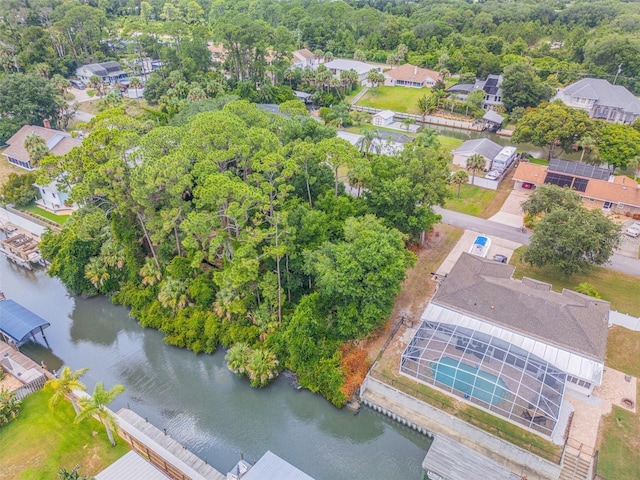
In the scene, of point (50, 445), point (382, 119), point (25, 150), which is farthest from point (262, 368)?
point (382, 119)

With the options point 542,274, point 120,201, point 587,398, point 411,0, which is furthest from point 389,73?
point 411,0

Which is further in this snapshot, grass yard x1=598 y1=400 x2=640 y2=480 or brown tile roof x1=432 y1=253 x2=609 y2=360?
brown tile roof x1=432 y1=253 x2=609 y2=360

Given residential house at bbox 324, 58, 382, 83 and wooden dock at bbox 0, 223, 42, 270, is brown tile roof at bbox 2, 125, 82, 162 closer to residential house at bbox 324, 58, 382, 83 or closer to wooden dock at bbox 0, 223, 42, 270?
wooden dock at bbox 0, 223, 42, 270

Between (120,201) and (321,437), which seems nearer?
(321,437)

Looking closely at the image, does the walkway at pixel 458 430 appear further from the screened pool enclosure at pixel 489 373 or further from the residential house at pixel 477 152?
the residential house at pixel 477 152

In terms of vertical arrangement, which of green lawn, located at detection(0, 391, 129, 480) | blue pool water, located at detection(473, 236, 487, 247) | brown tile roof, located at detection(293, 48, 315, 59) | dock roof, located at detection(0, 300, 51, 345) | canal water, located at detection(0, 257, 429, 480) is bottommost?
canal water, located at detection(0, 257, 429, 480)

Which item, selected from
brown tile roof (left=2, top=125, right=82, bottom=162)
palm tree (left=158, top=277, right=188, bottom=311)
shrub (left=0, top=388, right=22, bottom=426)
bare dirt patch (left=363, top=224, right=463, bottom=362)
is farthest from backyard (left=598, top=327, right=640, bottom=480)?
brown tile roof (left=2, top=125, right=82, bottom=162)

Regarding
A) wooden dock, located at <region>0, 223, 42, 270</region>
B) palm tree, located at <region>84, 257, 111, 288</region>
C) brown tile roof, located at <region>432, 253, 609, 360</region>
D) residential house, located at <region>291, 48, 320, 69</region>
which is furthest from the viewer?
residential house, located at <region>291, 48, 320, 69</region>

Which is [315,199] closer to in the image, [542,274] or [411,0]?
[542,274]
